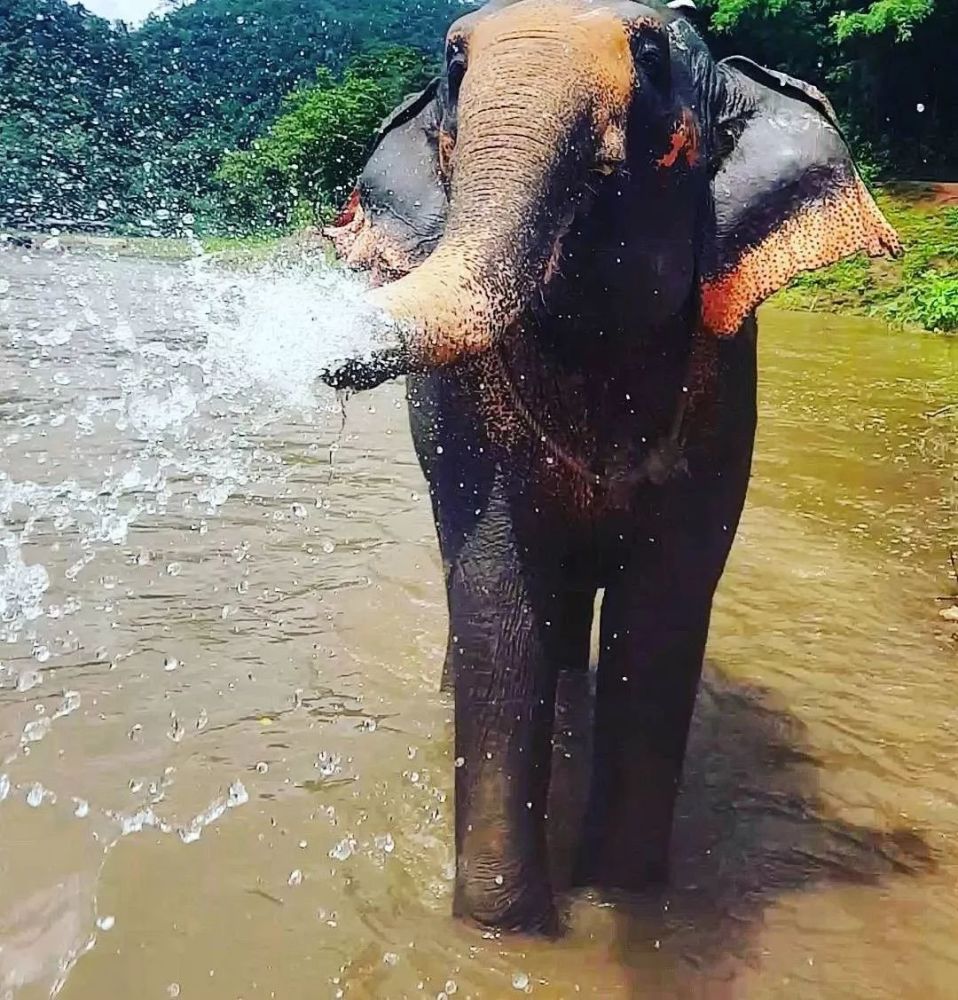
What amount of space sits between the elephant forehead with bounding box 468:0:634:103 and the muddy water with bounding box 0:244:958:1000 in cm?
57

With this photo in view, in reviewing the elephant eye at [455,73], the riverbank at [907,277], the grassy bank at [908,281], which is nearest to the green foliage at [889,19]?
the riverbank at [907,277]

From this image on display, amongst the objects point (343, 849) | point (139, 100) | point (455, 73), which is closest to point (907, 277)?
point (343, 849)

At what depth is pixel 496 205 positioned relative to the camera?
196cm

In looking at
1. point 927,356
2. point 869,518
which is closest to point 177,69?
point 927,356

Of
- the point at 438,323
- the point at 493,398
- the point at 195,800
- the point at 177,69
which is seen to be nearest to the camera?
the point at 438,323

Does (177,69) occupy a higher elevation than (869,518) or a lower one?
higher

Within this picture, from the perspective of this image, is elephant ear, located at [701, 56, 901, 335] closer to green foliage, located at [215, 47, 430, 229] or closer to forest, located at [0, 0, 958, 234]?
forest, located at [0, 0, 958, 234]

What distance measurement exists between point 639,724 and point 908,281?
1583 centimetres

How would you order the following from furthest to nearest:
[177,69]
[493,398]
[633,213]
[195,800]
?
[177,69] < [195,800] < [493,398] < [633,213]

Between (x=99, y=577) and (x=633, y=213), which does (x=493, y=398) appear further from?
(x=99, y=577)

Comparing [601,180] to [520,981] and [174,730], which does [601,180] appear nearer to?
Answer: [520,981]

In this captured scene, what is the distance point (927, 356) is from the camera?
12617 millimetres

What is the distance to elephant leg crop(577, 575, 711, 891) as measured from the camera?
2.70 meters

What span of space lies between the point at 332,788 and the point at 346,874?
42 centimetres
